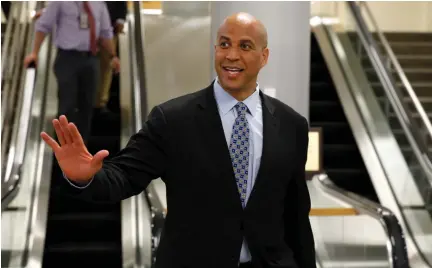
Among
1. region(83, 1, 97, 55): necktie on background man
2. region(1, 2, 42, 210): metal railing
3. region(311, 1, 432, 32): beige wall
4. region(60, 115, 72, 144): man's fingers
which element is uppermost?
region(311, 1, 432, 32): beige wall

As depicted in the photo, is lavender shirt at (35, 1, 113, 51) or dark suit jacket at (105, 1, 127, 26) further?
dark suit jacket at (105, 1, 127, 26)

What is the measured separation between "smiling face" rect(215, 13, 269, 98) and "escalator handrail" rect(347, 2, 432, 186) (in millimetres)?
4406

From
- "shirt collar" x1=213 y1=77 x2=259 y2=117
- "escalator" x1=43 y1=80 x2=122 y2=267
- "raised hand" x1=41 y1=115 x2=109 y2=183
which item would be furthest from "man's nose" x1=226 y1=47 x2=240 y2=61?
"escalator" x1=43 y1=80 x2=122 y2=267

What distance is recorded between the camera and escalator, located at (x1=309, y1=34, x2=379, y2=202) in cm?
777

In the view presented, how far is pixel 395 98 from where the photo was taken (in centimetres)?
751

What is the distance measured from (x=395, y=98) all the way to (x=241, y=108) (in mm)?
5434

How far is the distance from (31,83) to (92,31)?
0.76m

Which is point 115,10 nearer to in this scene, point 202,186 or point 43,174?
point 43,174

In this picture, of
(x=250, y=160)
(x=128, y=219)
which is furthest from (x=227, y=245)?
(x=128, y=219)

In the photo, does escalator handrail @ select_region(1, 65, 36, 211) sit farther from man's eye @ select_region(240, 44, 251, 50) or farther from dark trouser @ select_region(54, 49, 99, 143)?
man's eye @ select_region(240, 44, 251, 50)

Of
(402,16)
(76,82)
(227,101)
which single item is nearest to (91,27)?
(76,82)

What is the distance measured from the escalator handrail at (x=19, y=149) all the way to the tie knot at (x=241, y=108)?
10.3 feet

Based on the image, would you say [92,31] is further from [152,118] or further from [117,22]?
[152,118]

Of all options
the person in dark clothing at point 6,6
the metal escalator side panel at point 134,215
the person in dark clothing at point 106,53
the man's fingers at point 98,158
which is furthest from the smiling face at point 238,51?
the person in dark clothing at point 6,6
